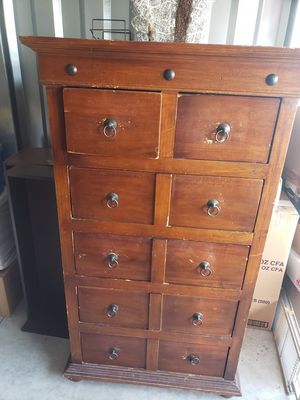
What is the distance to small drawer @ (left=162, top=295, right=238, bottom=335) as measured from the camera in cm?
109

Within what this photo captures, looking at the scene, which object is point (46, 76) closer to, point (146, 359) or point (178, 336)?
point (178, 336)

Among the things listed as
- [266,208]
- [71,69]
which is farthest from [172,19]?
[266,208]

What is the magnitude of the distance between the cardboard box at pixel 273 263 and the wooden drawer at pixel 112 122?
0.79 meters

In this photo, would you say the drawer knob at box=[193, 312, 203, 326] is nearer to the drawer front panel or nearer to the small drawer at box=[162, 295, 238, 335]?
the small drawer at box=[162, 295, 238, 335]

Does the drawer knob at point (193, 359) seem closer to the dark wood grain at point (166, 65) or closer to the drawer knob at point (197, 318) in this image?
the drawer knob at point (197, 318)

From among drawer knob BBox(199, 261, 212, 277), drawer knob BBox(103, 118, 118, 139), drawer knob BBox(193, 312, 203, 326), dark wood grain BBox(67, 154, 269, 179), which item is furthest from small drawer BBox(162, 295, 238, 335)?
drawer knob BBox(103, 118, 118, 139)

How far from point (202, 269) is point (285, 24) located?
112 centimetres

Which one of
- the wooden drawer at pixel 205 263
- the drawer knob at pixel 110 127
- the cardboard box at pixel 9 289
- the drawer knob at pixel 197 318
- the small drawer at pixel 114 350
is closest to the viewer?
the drawer knob at pixel 110 127

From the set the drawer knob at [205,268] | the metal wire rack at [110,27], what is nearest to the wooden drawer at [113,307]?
the drawer knob at [205,268]

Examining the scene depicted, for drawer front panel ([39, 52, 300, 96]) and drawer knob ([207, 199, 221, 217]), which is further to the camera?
drawer knob ([207, 199, 221, 217])

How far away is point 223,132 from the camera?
0.84m

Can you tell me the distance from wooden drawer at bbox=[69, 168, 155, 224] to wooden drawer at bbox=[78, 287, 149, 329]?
0.31 metres

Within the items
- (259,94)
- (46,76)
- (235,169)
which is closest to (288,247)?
(235,169)

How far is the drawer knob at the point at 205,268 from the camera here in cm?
102
